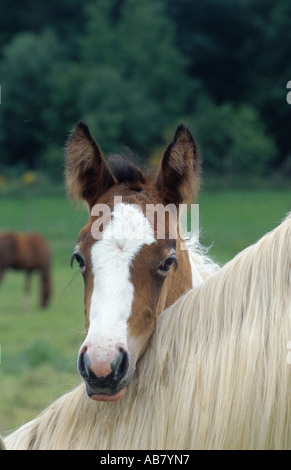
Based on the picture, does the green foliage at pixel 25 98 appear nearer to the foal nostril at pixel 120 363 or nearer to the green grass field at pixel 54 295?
the green grass field at pixel 54 295

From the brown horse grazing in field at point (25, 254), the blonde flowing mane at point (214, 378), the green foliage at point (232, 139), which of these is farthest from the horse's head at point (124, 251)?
the green foliage at point (232, 139)

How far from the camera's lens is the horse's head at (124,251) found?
2.14 meters

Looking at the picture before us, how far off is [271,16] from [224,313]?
4728cm

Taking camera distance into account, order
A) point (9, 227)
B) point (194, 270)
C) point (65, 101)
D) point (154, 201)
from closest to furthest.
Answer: point (154, 201) → point (194, 270) → point (9, 227) → point (65, 101)

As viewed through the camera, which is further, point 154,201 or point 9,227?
point 9,227

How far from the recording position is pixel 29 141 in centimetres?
3406

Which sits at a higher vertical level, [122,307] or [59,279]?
[59,279]

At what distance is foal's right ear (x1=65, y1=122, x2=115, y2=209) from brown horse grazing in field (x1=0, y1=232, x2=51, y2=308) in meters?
12.4

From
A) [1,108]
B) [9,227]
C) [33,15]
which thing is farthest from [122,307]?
[33,15]

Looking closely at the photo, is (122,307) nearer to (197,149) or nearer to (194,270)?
(197,149)

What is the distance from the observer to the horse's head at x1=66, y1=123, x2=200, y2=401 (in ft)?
7.04

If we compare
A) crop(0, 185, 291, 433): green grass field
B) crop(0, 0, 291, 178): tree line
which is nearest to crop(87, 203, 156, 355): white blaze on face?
crop(0, 185, 291, 433): green grass field
